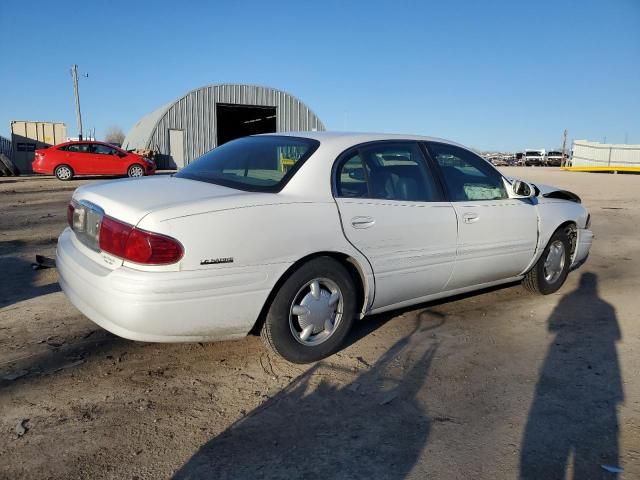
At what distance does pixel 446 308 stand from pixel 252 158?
2145mm

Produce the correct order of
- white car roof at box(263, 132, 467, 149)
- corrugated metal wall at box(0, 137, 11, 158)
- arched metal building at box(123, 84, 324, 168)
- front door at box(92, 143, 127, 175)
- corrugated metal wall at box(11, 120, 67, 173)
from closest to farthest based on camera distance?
white car roof at box(263, 132, 467, 149) < front door at box(92, 143, 127, 175) < corrugated metal wall at box(11, 120, 67, 173) < corrugated metal wall at box(0, 137, 11, 158) < arched metal building at box(123, 84, 324, 168)

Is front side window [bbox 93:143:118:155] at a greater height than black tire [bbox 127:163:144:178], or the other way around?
front side window [bbox 93:143:118:155]

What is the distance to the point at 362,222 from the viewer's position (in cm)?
339

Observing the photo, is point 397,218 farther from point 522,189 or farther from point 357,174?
point 522,189

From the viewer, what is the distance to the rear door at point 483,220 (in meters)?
4.07

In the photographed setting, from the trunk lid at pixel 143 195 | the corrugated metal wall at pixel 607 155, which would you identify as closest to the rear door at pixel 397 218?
the trunk lid at pixel 143 195

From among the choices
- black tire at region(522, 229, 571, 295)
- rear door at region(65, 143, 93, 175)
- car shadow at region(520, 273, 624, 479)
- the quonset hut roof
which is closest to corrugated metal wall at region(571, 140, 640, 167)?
the quonset hut roof

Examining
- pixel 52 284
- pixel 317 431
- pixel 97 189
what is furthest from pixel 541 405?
pixel 52 284

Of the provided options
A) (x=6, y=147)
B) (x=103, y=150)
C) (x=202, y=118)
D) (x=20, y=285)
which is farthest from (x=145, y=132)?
(x=20, y=285)

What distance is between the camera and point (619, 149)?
52781 millimetres

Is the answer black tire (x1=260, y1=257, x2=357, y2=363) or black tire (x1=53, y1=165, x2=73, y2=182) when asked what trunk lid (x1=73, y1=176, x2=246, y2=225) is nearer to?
black tire (x1=260, y1=257, x2=357, y2=363)

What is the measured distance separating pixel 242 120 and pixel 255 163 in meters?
37.3

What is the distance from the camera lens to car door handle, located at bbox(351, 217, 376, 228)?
11.0 feet

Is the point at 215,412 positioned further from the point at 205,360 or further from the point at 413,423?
the point at 413,423
